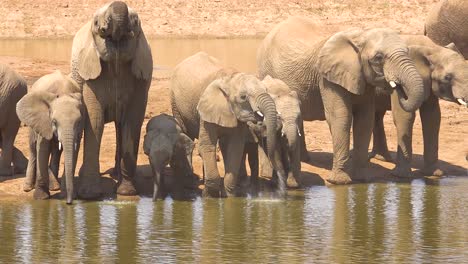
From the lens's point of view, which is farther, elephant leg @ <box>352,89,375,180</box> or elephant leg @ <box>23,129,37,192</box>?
elephant leg @ <box>352,89,375,180</box>

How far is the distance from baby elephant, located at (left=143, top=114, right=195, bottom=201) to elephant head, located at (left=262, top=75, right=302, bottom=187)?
1.10 m

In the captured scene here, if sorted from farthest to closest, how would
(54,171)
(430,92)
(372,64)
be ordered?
(430,92), (372,64), (54,171)

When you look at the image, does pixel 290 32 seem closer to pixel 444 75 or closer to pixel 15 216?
pixel 444 75

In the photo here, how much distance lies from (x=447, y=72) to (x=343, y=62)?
4.32 feet

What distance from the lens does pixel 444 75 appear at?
1856 centimetres

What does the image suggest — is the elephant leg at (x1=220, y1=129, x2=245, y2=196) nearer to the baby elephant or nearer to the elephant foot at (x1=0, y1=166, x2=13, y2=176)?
the baby elephant

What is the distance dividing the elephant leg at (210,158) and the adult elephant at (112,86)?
0.81m

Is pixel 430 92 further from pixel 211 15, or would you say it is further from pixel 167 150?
pixel 211 15

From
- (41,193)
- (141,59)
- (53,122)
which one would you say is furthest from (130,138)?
(41,193)

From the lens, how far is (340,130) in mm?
18484

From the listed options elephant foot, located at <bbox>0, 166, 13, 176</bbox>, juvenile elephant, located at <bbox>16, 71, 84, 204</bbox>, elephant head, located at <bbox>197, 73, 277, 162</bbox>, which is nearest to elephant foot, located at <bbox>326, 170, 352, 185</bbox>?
elephant head, located at <bbox>197, 73, 277, 162</bbox>

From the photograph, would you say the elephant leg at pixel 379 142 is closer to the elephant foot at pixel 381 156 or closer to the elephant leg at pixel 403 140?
the elephant foot at pixel 381 156

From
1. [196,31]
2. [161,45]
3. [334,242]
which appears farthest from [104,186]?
[196,31]

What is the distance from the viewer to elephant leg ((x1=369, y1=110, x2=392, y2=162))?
1997 cm
